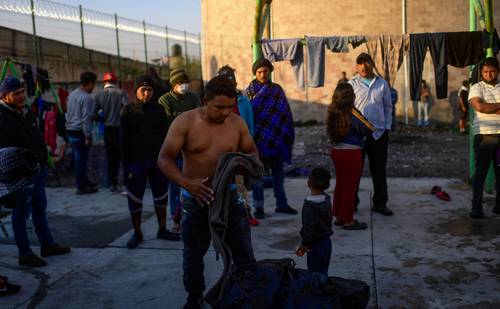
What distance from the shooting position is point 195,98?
6.58 m

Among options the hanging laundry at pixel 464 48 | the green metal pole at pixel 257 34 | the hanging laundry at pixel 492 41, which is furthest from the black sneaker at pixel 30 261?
the hanging laundry at pixel 492 41

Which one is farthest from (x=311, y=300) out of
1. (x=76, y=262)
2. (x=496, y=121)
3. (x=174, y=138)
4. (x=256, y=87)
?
(x=496, y=121)

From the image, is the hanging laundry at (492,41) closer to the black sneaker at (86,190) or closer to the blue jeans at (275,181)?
the blue jeans at (275,181)

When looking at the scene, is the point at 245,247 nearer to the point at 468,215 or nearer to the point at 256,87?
the point at 256,87

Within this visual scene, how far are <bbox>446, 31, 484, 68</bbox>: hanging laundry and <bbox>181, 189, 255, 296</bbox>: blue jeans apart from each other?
5076 millimetres

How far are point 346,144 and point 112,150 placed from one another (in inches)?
161

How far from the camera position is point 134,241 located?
590cm

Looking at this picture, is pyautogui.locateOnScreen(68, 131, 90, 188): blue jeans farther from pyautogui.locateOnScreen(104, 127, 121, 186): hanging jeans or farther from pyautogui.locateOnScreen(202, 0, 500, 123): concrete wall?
pyautogui.locateOnScreen(202, 0, 500, 123): concrete wall

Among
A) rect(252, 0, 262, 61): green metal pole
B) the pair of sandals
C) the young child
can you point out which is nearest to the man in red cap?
rect(252, 0, 262, 61): green metal pole

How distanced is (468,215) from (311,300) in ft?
12.4

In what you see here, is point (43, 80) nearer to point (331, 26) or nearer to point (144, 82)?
point (144, 82)

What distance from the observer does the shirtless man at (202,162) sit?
12.4ft

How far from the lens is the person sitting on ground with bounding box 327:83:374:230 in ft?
19.5

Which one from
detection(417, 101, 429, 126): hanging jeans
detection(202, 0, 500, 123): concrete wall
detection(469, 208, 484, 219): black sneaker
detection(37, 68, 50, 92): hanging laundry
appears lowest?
detection(469, 208, 484, 219): black sneaker
